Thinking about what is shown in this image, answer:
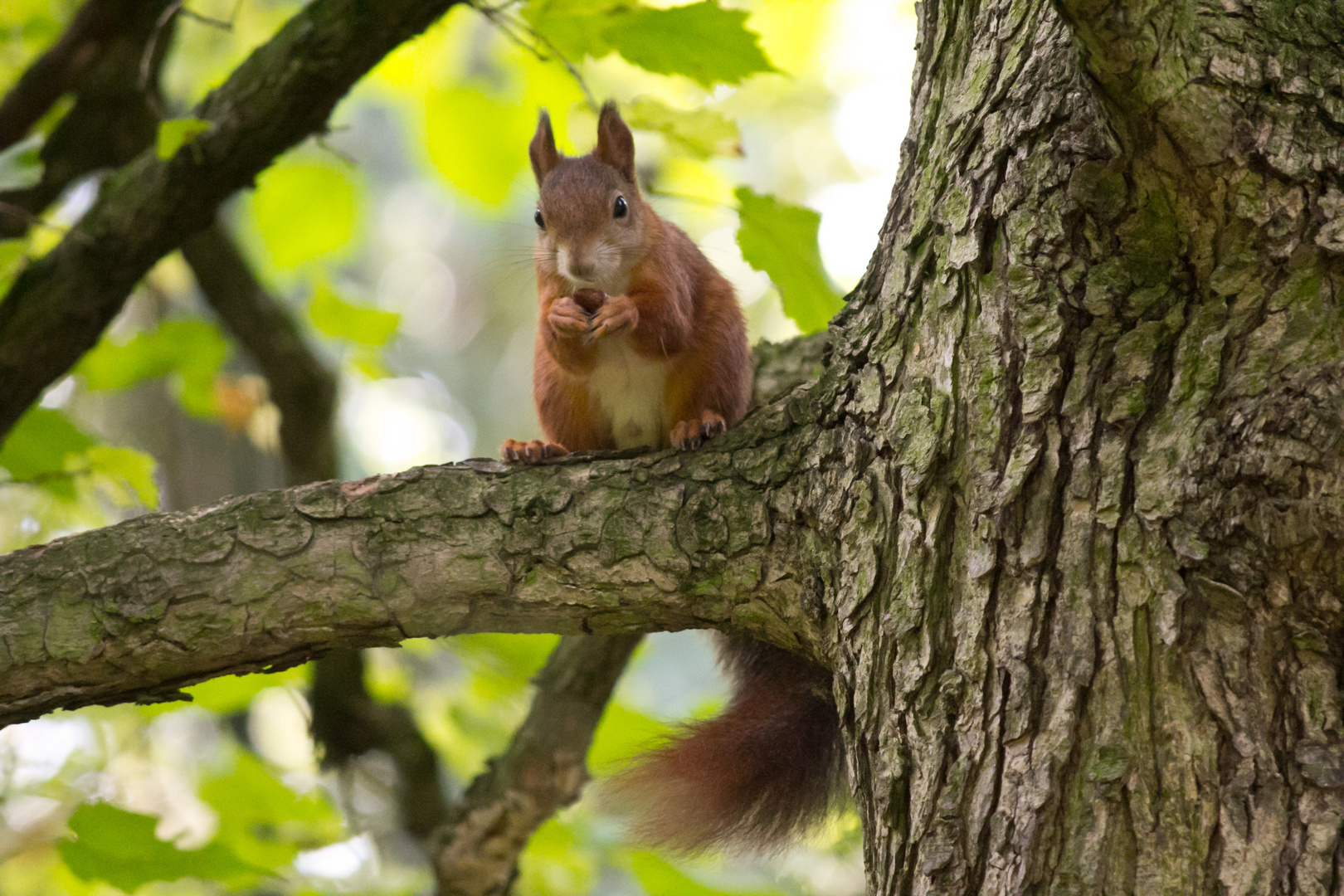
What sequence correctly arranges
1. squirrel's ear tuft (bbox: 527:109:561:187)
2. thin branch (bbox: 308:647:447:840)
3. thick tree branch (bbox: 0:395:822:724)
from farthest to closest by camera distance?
thin branch (bbox: 308:647:447:840) → squirrel's ear tuft (bbox: 527:109:561:187) → thick tree branch (bbox: 0:395:822:724)

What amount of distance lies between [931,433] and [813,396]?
29 centimetres

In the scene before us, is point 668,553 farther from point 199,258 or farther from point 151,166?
point 199,258

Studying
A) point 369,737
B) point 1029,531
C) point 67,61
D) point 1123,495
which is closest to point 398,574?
point 1029,531

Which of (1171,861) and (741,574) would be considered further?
(741,574)

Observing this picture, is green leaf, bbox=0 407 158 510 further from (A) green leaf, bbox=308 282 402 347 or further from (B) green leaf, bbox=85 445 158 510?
(A) green leaf, bbox=308 282 402 347

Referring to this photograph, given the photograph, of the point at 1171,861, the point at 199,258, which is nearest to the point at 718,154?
the point at 1171,861

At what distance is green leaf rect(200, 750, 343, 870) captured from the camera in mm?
2367

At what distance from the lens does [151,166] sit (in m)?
2.32

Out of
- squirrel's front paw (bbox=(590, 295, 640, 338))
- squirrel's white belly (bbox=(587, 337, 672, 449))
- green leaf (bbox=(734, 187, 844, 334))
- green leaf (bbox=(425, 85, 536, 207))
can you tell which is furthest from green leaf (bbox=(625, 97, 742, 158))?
green leaf (bbox=(425, 85, 536, 207))

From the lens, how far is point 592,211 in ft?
7.74

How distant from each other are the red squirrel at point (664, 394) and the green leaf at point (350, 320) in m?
0.43

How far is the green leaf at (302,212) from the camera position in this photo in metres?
2.86

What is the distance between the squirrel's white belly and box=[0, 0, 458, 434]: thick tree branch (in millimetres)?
736

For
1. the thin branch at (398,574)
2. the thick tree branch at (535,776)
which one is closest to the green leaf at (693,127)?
the thin branch at (398,574)
